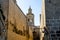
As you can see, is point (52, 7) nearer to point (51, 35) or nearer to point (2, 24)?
point (51, 35)

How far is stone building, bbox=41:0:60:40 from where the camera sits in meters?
6.27

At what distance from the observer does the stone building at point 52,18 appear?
627cm

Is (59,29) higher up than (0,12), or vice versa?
(0,12)

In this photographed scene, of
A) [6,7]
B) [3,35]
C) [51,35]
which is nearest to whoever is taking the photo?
[51,35]

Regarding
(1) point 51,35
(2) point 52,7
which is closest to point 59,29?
(1) point 51,35

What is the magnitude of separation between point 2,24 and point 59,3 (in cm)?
298

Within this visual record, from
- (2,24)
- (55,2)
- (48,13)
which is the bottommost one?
(2,24)

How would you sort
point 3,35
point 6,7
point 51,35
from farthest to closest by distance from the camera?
point 6,7
point 3,35
point 51,35

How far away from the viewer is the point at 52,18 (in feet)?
21.1

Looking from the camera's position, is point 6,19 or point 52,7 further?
point 6,19

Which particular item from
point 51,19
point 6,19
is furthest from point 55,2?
point 6,19

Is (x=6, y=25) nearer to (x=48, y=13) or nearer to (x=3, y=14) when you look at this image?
(x=3, y=14)

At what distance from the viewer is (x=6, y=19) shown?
811 centimetres

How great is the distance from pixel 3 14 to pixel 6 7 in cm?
43
